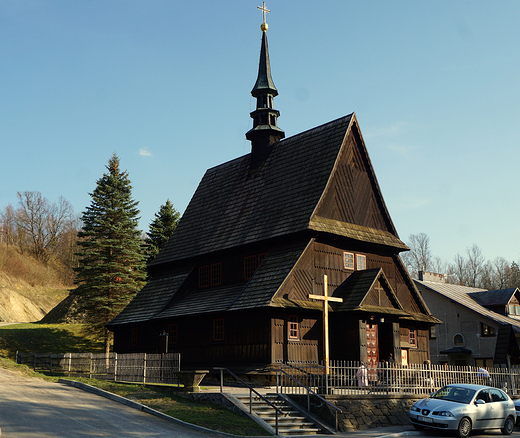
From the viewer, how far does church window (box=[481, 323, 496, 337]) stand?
42469mm

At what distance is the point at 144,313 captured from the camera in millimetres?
31594

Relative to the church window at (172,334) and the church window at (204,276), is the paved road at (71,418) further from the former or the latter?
the church window at (204,276)

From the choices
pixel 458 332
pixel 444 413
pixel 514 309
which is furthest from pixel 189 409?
pixel 514 309

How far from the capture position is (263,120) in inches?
1340

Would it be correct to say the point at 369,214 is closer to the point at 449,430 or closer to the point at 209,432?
the point at 449,430

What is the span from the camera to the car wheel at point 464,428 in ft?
55.8

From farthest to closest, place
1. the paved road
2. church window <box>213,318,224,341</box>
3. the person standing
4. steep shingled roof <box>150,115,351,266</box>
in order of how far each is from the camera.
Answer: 1. steep shingled roof <box>150,115,351,266</box>
2. church window <box>213,318,224,341</box>
3. the person standing
4. the paved road

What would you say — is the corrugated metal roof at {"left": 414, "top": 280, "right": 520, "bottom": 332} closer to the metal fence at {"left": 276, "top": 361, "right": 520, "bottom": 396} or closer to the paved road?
the metal fence at {"left": 276, "top": 361, "right": 520, "bottom": 396}

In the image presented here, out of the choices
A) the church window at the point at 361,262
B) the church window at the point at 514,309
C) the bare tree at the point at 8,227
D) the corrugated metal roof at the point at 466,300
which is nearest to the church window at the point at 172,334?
the church window at the point at 361,262

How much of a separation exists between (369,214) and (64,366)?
57.0ft

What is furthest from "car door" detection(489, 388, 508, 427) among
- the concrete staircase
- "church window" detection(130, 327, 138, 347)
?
"church window" detection(130, 327, 138, 347)

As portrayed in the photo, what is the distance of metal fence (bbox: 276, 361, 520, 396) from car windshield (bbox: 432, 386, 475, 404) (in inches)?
81.2

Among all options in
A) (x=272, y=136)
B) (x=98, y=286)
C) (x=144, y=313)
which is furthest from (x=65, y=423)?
(x=98, y=286)

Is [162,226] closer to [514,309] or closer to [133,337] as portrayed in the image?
[133,337]
